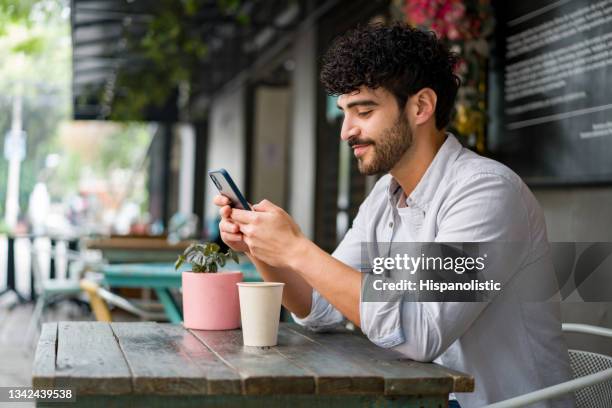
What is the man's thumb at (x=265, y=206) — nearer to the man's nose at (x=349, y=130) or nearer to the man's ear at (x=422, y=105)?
the man's nose at (x=349, y=130)

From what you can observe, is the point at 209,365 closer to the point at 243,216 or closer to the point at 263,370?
the point at 263,370

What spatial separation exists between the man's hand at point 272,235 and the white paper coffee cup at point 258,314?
0.22 ft

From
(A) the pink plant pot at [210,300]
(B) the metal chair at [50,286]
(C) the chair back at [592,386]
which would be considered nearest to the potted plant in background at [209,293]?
(A) the pink plant pot at [210,300]

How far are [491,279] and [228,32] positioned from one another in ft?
25.1

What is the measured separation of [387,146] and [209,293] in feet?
1.71

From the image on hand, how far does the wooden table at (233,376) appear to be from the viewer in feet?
4.28

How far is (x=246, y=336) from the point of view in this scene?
5.46 feet

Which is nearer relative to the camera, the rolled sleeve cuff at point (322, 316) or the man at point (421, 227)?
the man at point (421, 227)

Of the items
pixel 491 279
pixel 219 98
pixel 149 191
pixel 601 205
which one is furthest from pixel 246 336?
pixel 149 191

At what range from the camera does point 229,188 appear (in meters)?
1.77

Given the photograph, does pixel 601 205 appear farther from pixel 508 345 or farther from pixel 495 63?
pixel 508 345

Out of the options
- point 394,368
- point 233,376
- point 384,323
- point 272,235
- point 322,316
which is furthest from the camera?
point 322,316

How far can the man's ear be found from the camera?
6.35 ft

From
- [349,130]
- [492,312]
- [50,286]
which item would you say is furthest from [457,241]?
[50,286]
